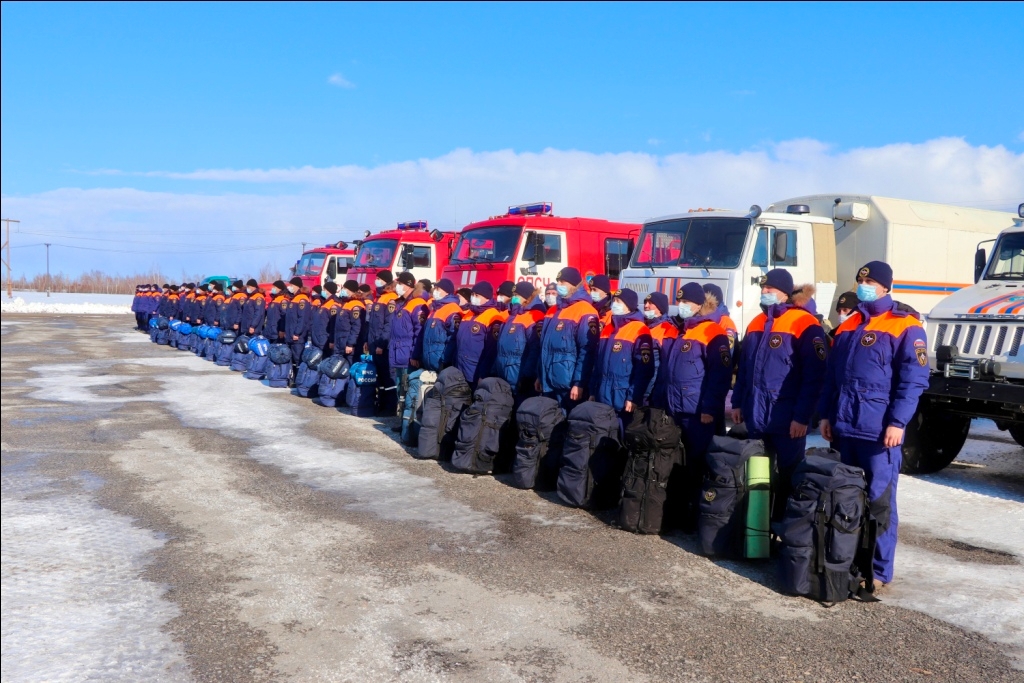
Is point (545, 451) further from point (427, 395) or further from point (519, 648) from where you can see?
point (519, 648)

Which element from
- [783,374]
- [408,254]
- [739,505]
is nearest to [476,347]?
[783,374]

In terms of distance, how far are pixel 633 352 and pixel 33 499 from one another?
4787mm

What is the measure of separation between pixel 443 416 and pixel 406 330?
2.34 m

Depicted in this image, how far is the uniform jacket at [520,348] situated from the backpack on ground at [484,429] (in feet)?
1.20

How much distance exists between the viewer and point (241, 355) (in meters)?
17.3

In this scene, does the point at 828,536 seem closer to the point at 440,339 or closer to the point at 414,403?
the point at 414,403

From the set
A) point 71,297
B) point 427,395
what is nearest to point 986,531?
point 427,395

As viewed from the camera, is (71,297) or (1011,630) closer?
(1011,630)

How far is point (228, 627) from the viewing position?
14.5ft

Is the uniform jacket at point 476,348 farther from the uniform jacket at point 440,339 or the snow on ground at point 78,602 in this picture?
the snow on ground at point 78,602

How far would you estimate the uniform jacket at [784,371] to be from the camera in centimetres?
579

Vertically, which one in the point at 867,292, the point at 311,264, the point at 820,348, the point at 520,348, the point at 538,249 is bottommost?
the point at 520,348

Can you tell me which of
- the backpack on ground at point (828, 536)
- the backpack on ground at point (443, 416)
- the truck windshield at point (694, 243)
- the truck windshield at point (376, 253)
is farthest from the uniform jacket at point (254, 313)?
the backpack on ground at point (828, 536)

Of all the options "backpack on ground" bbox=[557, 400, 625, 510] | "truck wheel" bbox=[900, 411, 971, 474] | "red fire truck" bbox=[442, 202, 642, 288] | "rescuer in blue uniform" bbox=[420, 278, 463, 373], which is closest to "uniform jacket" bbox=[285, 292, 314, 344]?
"red fire truck" bbox=[442, 202, 642, 288]
